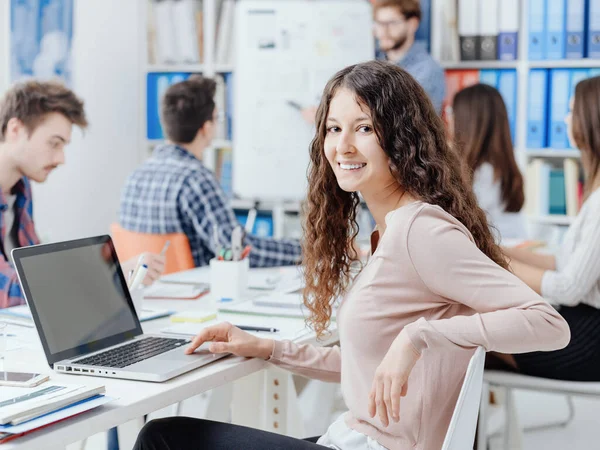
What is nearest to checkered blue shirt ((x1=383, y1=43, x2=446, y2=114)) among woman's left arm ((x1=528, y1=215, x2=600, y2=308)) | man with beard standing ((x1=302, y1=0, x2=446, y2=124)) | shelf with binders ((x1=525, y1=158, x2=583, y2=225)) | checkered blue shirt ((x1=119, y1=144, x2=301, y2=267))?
man with beard standing ((x1=302, y1=0, x2=446, y2=124))

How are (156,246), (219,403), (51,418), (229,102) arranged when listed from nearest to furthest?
(51,418) < (219,403) < (156,246) < (229,102)

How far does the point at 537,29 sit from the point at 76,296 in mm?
2920

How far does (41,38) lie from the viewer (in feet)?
12.7

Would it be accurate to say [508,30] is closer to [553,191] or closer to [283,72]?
[553,191]

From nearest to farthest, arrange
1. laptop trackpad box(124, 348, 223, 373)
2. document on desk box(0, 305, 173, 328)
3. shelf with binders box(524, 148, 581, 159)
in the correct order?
laptop trackpad box(124, 348, 223, 373) → document on desk box(0, 305, 173, 328) → shelf with binders box(524, 148, 581, 159)

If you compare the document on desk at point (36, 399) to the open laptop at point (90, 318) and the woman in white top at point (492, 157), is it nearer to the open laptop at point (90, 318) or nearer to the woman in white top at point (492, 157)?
the open laptop at point (90, 318)

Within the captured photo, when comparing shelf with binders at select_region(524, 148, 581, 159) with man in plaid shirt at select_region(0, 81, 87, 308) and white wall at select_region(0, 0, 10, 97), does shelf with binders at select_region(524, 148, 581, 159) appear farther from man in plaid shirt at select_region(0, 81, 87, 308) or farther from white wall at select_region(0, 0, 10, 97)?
white wall at select_region(0, 0, 10, 97)

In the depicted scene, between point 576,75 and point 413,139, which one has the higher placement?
point 576,75

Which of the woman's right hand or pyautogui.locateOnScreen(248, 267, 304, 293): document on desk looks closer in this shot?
the woman's right hand

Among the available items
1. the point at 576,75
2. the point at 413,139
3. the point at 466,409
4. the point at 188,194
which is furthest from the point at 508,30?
the point at 466,409

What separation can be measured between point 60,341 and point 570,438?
219 centimetres

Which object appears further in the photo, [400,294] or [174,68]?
[174,68]

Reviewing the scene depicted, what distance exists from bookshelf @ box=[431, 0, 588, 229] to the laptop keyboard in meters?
2.65

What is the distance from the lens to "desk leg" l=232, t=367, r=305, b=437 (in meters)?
2.01
